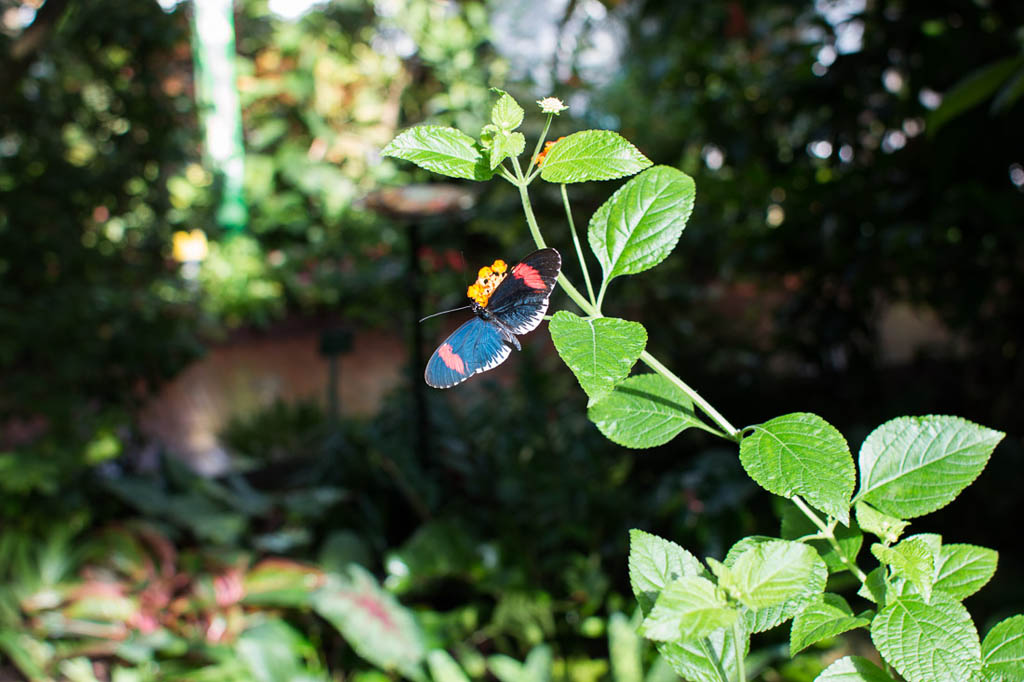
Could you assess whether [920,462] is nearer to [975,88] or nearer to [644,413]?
[644,413]

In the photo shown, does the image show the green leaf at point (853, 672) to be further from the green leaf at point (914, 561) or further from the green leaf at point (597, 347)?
the green leaf at point (597, 347)

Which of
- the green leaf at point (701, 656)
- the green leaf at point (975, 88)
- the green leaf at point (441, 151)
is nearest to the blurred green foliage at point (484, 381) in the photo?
the green leaf at point (975, 88)

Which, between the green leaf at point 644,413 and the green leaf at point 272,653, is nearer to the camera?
the green leaf at point 644,413

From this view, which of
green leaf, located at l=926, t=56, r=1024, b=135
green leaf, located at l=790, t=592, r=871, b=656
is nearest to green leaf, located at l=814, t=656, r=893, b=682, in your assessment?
green leaf, located at l=790, t=592, r=871, b=656

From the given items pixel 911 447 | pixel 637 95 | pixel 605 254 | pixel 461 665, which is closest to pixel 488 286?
pixel 605 254

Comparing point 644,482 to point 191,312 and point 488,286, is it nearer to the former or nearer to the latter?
point 191,312

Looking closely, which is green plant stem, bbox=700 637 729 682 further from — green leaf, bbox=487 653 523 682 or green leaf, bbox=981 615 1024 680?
green leaf, bbox=487 653 523 682

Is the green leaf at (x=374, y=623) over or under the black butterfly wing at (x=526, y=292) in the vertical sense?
under

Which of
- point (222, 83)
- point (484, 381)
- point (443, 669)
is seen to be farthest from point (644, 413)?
point (222, 83)
